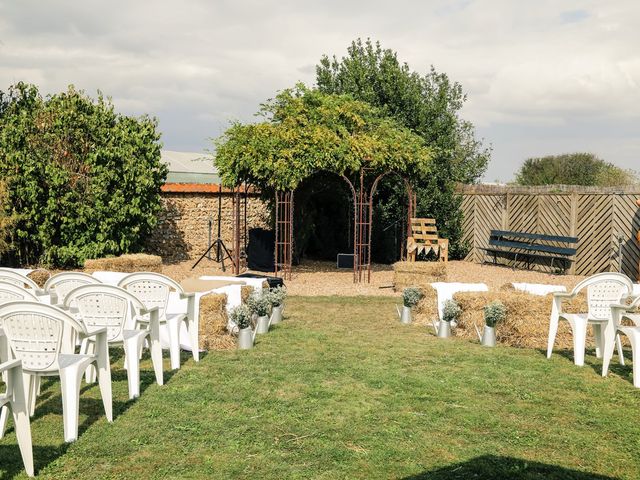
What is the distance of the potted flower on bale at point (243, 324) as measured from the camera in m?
8.16

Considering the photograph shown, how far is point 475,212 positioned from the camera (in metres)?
20.9

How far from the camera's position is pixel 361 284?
50.9 feet

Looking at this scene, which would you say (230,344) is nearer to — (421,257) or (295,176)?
(295,176)

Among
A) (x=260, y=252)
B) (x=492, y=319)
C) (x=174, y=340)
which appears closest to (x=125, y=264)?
(x=260, y=252)

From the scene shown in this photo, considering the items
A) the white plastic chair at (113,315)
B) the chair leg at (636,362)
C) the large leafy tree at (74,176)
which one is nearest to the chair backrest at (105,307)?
the white plastic chair at (113,315)

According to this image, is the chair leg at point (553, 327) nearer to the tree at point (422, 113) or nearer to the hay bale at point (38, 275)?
the hay bale at point (38, 275)

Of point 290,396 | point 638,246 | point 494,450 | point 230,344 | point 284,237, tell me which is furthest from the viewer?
point 284,237

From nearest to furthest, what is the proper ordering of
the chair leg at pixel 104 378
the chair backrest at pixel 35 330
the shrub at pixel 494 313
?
the chair backrest at pixel 35 330 → the chair leg at pixel 104 378 → the shrub at pixel 494 313

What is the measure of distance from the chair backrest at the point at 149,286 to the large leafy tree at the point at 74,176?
33.3 feet

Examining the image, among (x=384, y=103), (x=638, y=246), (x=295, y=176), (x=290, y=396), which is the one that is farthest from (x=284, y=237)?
(x=290, y=396)

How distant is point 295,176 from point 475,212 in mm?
7451

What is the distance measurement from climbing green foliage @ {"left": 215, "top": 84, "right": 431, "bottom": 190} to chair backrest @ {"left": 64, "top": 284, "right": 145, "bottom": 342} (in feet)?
A: 32.5

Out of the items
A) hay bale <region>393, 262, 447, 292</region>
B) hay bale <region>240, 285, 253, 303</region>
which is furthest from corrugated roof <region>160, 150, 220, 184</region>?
hay bale <region>240, 285, 253, 303</region>

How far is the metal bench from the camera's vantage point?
17.3 metres
